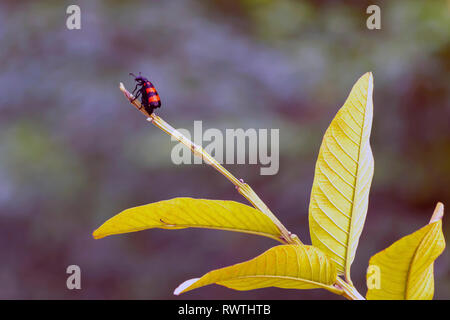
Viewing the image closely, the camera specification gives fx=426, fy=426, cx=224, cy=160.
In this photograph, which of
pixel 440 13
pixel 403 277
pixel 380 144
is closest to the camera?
pixel 403 277

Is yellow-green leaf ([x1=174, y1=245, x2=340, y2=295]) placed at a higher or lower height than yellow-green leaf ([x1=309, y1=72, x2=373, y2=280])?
lower

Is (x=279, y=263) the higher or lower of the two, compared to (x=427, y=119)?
lower

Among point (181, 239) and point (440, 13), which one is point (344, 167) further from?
point (440, 13)

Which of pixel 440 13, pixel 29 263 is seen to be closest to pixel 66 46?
pixel 29 263
